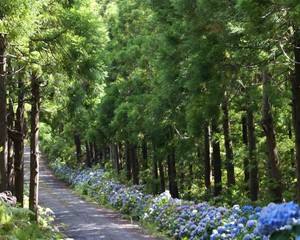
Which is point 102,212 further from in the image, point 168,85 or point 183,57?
point 183,57

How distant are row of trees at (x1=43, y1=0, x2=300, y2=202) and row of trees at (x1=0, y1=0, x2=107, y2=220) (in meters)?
1.26

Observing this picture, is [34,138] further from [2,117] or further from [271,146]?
[271,146]

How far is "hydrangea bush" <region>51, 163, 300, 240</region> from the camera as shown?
3176mm

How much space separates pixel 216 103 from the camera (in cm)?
1361

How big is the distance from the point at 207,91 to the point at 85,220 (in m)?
8.20

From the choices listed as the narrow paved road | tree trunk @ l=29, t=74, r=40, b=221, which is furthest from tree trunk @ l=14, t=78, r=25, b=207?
the narrow paved road

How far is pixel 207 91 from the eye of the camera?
577 inches

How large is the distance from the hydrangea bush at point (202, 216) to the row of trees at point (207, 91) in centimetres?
151

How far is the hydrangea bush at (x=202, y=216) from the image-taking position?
10.4ft

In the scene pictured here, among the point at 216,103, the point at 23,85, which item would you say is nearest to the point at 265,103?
the point at 216,103

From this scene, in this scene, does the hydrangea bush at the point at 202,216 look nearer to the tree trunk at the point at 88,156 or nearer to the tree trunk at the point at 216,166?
the tree trunk at the point at 216,166

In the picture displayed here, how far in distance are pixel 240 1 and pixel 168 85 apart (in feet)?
35.5

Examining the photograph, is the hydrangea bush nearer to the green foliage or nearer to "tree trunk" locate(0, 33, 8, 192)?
the green foliage

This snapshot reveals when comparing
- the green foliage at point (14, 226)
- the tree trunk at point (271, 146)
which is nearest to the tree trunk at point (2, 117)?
the green foliage at point (14, 226)
